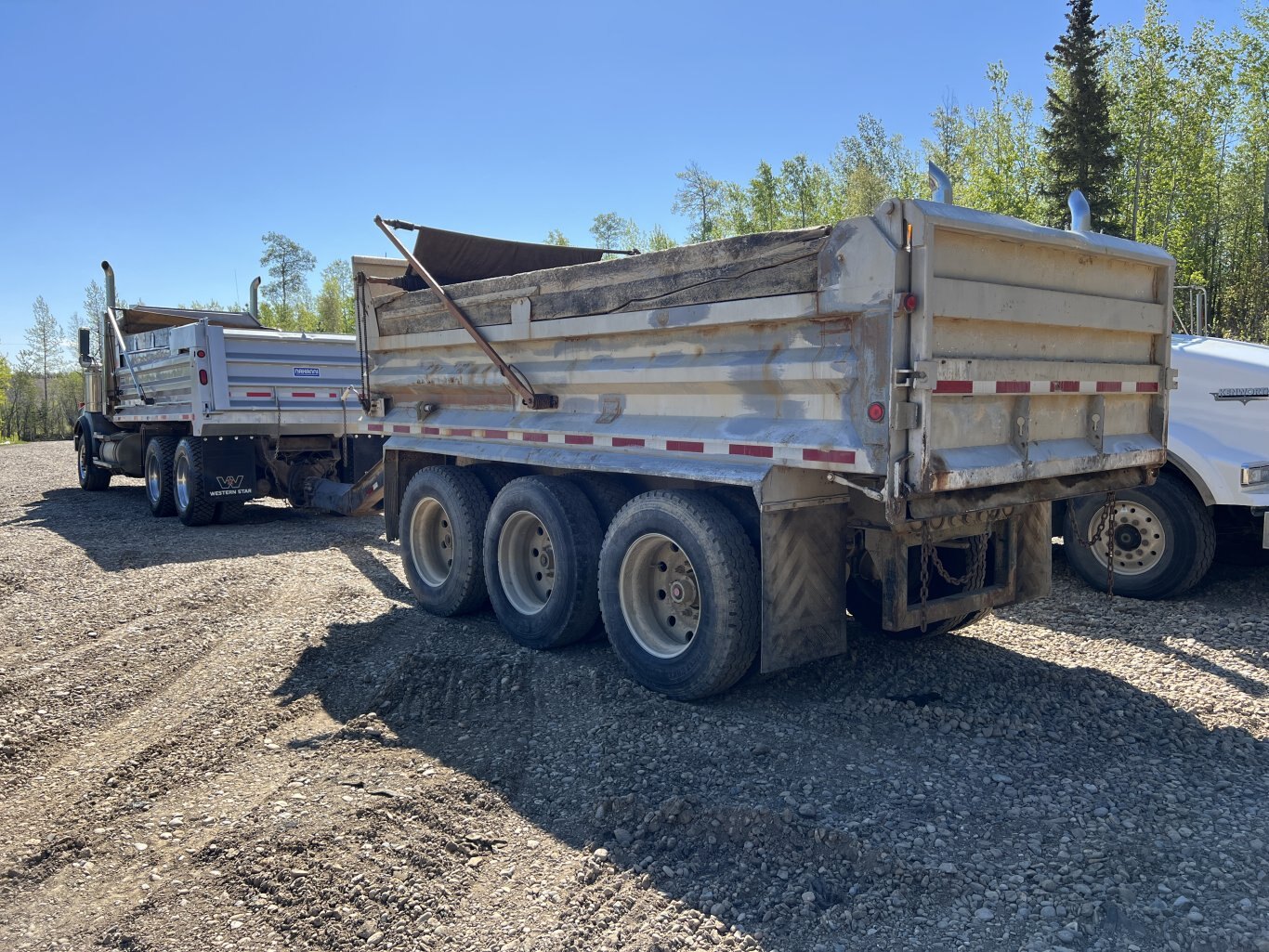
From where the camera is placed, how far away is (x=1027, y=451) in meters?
4.65

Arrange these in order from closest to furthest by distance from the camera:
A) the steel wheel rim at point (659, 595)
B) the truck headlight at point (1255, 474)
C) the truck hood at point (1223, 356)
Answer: the steel wheel rim at point (659, 595)
the truck headlight at point (1255, 474)
the truck hood at point (1223, 356)

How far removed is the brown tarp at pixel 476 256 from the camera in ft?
23.7

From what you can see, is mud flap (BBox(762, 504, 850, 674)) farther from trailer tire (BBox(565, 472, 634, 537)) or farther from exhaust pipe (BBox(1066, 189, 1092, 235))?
exhaust pipe (BBox(1066, 189, 1092, 235))

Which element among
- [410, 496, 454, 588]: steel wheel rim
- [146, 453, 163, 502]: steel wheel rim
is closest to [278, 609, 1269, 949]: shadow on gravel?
[410, 496, 454, 588]: steel wheel rim

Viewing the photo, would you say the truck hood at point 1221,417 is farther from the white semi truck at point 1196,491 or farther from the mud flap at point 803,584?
the mud flap at point 803,584

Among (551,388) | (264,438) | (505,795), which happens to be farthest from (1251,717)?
(264,438)

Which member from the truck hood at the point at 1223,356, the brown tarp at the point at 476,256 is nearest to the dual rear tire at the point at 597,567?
the brown tarp at the point at 476,256

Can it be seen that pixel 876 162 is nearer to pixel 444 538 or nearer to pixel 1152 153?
pixel 1152 153

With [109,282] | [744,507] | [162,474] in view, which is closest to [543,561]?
[744,507]

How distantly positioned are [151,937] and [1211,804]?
3.95 metres

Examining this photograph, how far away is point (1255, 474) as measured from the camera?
6781mm

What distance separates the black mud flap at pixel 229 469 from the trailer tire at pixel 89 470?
17.4ft

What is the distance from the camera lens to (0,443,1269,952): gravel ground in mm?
3148

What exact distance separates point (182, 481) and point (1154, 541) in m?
10.4
